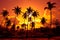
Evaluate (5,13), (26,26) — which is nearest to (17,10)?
(5,13)

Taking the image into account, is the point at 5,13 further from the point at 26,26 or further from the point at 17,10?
the point at 26,26

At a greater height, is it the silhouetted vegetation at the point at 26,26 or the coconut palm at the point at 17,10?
the coconut palm at the point at 17,10

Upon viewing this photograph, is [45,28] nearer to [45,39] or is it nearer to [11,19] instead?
[11,19]

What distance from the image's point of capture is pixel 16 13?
112812 millimetres

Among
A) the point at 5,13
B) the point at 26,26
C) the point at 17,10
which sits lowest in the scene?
the point at 26,26

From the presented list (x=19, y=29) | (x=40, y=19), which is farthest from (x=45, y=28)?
(x=19, y=29)

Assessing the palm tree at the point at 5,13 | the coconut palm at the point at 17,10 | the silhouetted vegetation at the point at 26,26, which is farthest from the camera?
the palm tree at the point at 5,13

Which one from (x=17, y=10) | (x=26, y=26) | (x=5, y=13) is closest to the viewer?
(x=17, y=10)

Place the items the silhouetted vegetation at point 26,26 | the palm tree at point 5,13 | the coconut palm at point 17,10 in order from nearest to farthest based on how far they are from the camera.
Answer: the silhouetted vegetation at point 26,26
the coconut palm at point 17,10
the palm tree at point 5,13

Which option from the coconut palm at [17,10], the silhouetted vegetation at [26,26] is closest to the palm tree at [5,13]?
the silhouetted vegetation at [26,26]

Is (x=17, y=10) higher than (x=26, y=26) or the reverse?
higher

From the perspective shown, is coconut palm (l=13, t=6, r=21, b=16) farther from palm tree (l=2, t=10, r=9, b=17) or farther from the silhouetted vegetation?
palm tree (l=2, t=10, r=9, b=17)

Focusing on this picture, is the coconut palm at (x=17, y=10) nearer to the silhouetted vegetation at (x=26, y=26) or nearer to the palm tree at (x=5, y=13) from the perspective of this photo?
the silhouetted vegetation at (x=26, y=26)

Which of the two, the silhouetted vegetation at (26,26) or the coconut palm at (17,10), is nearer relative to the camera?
the silhouetted vegetation at (26,26)
